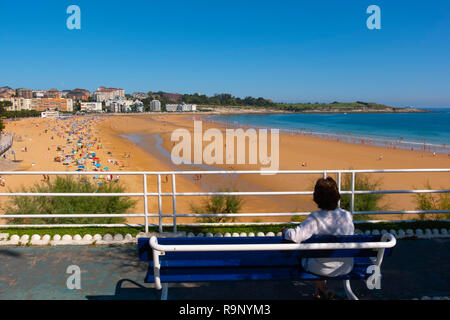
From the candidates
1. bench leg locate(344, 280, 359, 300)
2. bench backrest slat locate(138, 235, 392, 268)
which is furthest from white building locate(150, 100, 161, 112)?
bench backrest slat locate(138, 235, 392, 268)

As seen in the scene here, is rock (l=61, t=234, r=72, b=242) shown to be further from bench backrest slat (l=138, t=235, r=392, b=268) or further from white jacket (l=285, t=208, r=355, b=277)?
white jacket (l=285, t=208, r=355, b=277)

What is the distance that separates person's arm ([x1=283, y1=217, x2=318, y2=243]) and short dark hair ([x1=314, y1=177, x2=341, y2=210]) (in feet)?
0.49

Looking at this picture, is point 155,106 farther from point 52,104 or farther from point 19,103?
point 19,103

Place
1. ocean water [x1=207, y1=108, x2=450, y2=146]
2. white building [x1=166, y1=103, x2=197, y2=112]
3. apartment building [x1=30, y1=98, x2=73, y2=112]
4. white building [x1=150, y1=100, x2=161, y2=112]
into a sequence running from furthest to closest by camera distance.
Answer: apartment building [x1=30, y1=98, x2=73, y2=112]
white building [x1=150, y1=100, x2=161, y2=112]
white building [x1=166, y1=103, x2=197, y2=112]
ocean water [x1=207, y1=108, x2=450, y2=146]

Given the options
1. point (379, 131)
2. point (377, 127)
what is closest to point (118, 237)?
point (379, 131)

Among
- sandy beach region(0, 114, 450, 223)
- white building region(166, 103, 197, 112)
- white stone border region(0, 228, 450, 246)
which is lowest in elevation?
Answer: sandy beach region(0, 114, 450, 223)

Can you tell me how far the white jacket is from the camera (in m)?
2.68

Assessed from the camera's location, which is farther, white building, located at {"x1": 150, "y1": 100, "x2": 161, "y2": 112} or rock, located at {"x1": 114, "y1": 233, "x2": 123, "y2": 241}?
white building, located at {"x1": 150, "y1": 100, "x2": 161, "y2": 112}

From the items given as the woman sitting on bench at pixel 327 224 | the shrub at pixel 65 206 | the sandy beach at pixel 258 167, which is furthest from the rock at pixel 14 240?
the woman sitting on bench at pixel 327 224

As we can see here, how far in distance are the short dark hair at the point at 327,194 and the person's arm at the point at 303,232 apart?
151 millimetres

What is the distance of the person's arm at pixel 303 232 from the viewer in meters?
2.56

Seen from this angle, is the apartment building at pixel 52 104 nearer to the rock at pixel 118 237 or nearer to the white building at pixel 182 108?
the white building at pixel 182 108

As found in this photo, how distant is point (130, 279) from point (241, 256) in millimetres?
1561
